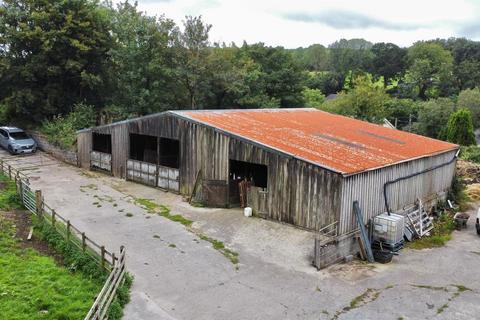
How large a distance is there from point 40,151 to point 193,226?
2068 cm

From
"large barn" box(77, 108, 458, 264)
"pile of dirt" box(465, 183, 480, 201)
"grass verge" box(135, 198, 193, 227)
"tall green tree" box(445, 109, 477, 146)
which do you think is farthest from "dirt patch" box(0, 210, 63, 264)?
"tall green tree" box(445, 109, 477, 146)

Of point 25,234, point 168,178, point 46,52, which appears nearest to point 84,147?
point 168,178

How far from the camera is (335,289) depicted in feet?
40.7

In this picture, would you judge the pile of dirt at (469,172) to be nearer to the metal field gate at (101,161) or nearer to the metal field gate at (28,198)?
the metal field gate at (101,161)

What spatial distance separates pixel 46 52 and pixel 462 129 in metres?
37.4

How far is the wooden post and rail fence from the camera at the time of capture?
9.83 meters

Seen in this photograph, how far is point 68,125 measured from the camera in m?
31.6

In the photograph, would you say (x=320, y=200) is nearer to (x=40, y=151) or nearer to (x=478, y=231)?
(x=478, y=231)

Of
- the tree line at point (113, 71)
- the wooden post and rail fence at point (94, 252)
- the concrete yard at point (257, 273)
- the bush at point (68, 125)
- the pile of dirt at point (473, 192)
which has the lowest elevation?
the pile of dirt at point (473, 192)

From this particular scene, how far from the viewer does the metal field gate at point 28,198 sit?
1783 cm

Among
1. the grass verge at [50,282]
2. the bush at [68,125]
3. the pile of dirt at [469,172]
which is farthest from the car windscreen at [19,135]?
the pile of dirt at [469,172]

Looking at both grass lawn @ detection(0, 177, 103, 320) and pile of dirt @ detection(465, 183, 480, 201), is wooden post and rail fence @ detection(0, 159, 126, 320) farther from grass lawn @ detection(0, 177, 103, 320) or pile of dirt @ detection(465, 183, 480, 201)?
pile of dirt @ detection(465, 183, 480, 201)

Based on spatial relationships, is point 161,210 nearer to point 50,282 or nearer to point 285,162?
point 285,162

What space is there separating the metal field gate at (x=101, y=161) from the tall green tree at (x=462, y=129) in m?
32.3
